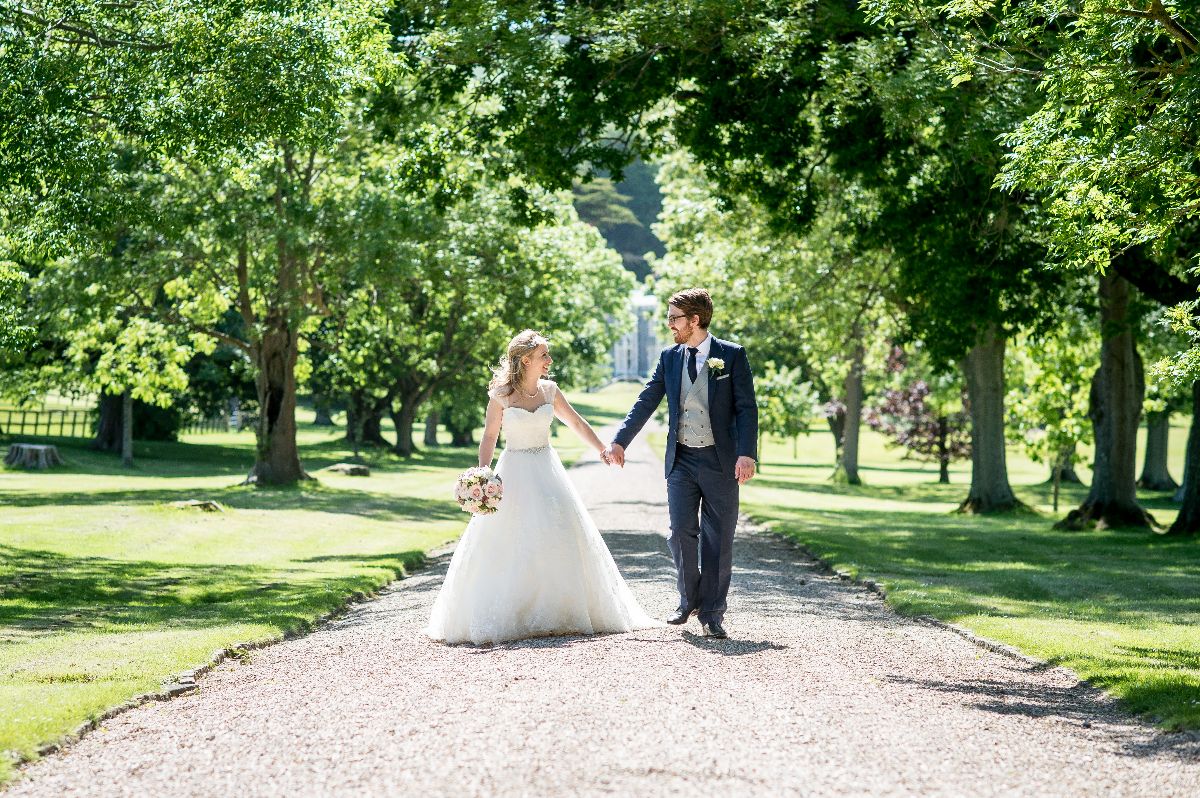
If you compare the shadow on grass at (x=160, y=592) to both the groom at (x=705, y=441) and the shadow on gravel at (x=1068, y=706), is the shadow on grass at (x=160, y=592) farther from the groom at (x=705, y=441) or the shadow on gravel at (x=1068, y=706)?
the shadow on gravel at (x=1068, y=706)

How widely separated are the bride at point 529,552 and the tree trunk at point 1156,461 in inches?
1522

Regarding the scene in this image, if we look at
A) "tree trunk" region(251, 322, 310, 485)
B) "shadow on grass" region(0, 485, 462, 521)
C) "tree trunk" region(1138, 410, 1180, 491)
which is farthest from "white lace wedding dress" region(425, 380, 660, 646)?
"tree trunk" region(1138, 410, 1180, 491)

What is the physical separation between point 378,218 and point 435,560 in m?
12.3

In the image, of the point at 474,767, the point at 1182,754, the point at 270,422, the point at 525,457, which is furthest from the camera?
the point at 270,422

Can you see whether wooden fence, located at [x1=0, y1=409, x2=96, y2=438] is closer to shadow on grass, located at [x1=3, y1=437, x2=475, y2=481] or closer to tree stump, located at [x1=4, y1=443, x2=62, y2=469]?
shadow on grass, located at [x1=3, y1=437, x2=475, y2=481]

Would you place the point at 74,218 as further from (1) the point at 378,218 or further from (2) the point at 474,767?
(1) the point at 378,218

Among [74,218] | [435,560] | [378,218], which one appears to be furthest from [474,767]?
[378,218]

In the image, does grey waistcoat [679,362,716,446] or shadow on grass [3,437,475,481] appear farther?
shadow on grass [3,437,475,481]

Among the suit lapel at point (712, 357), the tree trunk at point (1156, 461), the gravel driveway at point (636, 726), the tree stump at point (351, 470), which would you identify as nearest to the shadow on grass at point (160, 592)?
the gravel driveway at point (636, 726)

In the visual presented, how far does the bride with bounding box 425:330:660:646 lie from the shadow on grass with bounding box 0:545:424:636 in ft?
7.10

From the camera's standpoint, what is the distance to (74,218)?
44.5 ft

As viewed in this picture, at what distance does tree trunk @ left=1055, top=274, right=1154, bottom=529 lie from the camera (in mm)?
24078

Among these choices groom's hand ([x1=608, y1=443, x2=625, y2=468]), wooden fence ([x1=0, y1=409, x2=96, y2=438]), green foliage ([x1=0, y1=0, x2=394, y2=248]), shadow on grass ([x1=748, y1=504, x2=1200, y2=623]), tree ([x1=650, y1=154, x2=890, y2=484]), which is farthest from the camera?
wooden fence ([x1=0, y1=409, x2=96, y2=438])

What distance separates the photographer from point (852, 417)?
157 ft
